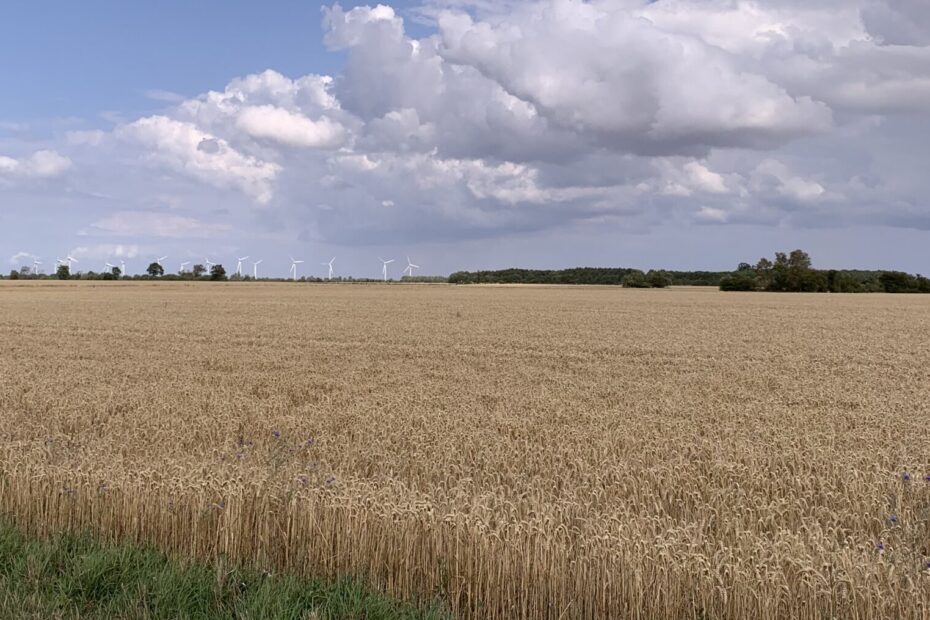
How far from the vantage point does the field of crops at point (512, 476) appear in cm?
594

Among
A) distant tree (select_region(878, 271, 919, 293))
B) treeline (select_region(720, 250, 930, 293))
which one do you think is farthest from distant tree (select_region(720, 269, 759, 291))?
distant tree (select_region(878, 271, 919, 293))

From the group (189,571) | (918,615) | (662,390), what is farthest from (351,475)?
(662,390)

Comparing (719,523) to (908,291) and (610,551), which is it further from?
(908,291)

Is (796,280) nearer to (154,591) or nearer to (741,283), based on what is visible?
(741,283)

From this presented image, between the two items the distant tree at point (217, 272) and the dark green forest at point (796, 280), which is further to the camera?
the distant tree at point (217, 272)

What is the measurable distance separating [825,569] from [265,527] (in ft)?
16.7

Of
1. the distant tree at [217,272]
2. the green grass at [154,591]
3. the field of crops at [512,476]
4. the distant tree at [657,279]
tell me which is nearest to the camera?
the green grass at [154,591]

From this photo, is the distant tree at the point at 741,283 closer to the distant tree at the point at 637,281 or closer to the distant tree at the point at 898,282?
the distant tree at the point at 637,281

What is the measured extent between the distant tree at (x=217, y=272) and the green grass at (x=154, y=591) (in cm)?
18872

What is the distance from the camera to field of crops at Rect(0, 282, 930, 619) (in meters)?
5.94

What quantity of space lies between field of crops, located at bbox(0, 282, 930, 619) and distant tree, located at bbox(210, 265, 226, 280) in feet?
559

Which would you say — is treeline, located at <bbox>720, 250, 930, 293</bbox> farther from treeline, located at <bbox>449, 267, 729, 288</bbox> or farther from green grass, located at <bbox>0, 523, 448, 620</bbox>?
green grass, located at <bbox>0, 523, 448, 620</bbox>

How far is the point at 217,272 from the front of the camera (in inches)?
7279

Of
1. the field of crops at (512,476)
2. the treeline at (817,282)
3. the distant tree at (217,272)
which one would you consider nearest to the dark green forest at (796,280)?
the treeline at (817,282)
